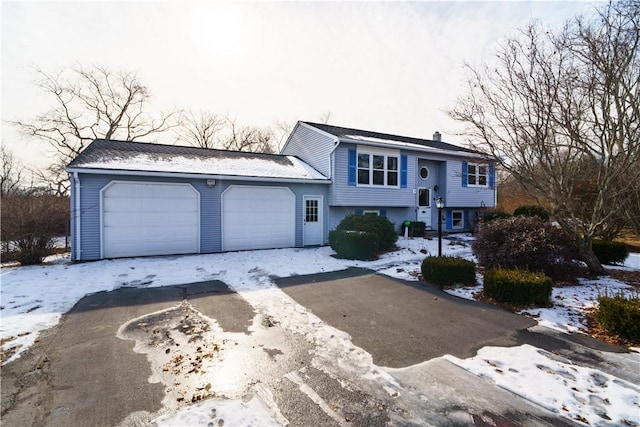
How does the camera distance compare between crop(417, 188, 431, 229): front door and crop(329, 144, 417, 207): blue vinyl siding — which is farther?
crop(417, 188, 431, 229): front door

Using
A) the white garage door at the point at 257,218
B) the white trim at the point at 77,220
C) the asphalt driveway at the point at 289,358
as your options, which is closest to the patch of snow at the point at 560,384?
the asphalt driveway at the point at 289,358

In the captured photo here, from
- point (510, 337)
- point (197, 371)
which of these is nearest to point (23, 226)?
point (197, 371)

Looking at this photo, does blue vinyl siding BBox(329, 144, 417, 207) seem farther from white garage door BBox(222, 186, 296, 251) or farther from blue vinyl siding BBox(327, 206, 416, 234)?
white garage door BBox(222, 186, 296, 251)

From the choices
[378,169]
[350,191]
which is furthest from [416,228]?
[350,191]

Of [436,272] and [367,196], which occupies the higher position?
[367,196]

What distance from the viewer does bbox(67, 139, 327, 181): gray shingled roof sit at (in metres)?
9.66

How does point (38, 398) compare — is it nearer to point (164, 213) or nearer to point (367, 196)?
point (164, 213)

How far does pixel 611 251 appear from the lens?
9195mm

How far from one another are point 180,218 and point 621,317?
11.2 m

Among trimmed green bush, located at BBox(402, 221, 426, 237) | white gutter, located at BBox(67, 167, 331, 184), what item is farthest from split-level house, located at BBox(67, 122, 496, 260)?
trimmed green bush, located at BBox(402, 221, 426, 237)

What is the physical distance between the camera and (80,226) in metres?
8.96

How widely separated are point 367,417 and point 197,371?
197 centimetres

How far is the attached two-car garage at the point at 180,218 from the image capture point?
30.8 ft

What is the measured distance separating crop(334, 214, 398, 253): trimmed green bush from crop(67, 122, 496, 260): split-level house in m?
1.82
